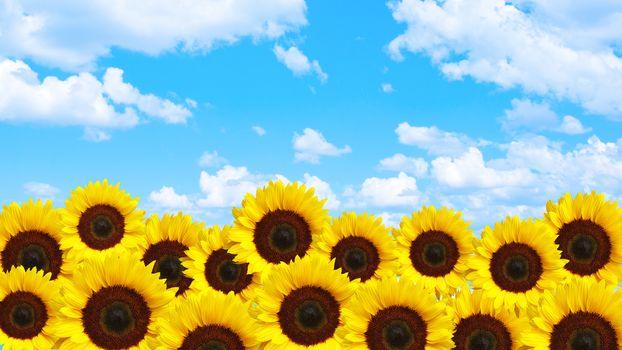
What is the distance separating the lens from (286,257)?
23.5 ft

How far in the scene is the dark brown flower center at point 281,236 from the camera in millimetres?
7172

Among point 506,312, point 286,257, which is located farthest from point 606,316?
point 286,257

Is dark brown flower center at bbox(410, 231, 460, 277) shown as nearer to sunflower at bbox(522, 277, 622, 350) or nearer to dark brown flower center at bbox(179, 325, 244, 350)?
sunflower at bbox(522, 277, 622, 350)

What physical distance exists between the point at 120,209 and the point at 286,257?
9.38 feet

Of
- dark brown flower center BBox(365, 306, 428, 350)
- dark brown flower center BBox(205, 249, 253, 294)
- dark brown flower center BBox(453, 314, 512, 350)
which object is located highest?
dark brown flower center BBox(205, 249, 253, 294)

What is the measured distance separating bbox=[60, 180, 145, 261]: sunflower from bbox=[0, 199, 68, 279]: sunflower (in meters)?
0.13

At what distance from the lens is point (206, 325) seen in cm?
583

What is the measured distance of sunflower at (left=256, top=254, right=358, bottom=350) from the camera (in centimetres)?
639

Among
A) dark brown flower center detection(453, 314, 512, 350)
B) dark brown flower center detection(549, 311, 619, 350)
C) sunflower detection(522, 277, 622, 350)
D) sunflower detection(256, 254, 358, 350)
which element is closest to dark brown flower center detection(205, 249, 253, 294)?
sunflower detection(256, 254, 358, 350)

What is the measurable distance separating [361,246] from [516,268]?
176cm

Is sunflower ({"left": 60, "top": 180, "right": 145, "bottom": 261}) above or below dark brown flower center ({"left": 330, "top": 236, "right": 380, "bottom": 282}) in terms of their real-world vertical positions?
above

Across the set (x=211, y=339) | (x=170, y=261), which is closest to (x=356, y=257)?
(x=170, y=261)

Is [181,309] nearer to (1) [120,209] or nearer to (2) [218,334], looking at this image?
(2) [218,334]

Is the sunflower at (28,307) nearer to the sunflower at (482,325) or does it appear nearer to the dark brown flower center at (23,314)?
the dark brown flower center at (23,314)
